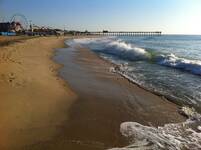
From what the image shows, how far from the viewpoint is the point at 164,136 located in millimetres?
6688

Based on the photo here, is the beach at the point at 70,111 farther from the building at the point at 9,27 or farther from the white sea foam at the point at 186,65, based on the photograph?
the building at the point at 9,27

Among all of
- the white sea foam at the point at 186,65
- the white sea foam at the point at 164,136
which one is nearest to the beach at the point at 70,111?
the white sea foam at the point at 164,136

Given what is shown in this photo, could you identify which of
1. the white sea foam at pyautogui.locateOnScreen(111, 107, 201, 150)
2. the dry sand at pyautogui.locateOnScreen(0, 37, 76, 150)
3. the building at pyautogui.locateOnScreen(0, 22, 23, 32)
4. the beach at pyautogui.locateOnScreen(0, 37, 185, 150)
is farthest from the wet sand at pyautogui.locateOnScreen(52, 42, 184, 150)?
the building at pyautogui.locateOnScreen(0, 22, 23, 32)

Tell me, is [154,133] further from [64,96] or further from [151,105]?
[64,96]

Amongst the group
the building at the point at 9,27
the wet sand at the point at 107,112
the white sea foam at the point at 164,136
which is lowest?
the white sea foam at the point at 164,136

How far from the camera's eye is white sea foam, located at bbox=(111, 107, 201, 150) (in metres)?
6.16

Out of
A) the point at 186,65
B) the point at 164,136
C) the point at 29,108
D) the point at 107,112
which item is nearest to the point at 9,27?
the point at 186,65

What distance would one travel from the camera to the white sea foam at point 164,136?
6.16 meters

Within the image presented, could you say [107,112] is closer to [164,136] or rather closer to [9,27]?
[164,136]

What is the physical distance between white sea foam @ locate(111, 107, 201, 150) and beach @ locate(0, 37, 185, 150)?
0.26m

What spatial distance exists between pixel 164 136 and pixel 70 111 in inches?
109

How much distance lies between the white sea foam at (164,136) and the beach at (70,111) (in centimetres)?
26

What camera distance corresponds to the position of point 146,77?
47.6 feet

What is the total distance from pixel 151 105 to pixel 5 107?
14.8ft
